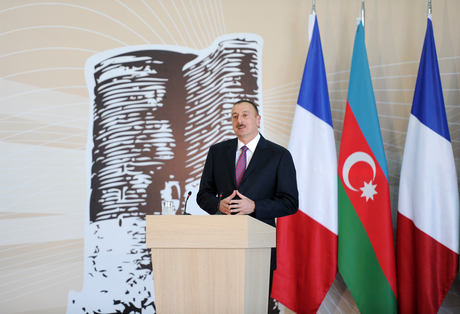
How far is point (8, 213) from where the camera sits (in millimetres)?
3447

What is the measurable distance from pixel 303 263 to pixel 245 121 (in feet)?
4.59

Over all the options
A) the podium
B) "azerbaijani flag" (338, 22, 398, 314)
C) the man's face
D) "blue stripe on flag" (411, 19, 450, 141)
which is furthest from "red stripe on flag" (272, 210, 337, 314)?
the podium

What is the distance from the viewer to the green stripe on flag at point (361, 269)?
9.87ft

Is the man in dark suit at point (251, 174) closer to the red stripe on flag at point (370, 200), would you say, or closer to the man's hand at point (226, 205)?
the man's hand at point (226, 205)

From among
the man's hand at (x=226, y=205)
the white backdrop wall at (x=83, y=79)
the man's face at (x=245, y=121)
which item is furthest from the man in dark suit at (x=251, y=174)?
the white backdrop wall at (x=83, y=79)

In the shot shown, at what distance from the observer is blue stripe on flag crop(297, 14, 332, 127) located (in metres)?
3.27

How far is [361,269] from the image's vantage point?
307 centimetres

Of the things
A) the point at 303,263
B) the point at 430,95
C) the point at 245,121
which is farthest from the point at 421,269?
the point at 245,121

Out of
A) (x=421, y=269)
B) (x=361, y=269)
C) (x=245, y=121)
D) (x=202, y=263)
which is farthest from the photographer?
(x=361, y=269)

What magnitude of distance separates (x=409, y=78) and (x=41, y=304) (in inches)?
147

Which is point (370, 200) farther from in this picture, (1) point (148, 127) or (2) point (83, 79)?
(2) point (83, 79)

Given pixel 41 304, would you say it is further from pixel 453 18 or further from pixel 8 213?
pixel 453 18

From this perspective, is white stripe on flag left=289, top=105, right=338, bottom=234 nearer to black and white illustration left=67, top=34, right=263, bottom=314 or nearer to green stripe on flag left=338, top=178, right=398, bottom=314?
green stripe on flag left=338, top=178, right=398, bottom=314

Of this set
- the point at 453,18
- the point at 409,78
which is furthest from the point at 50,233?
the point at 453,18
